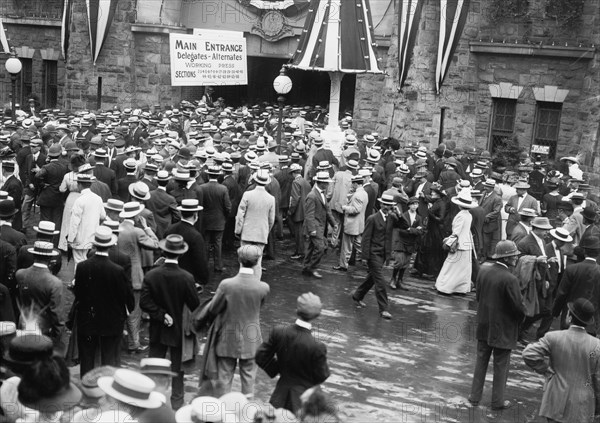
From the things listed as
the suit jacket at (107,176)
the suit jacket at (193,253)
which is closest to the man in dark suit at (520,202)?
the suit jacket at (193,253)

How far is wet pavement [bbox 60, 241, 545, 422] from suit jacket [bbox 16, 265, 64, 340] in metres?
1.46

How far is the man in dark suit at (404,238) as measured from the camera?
537 inches

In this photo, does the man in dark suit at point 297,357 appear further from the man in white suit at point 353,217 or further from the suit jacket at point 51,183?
the suit jacket at point 51,183

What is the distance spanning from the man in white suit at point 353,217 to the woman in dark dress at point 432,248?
110cm

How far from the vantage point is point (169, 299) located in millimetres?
8758

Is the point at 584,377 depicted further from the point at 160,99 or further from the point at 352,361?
the point at 160,99

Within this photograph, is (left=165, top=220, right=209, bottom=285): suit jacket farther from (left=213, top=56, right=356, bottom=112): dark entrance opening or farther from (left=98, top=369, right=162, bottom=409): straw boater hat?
(left=213, top=56, right=356, bottom=112): dark entrance opening

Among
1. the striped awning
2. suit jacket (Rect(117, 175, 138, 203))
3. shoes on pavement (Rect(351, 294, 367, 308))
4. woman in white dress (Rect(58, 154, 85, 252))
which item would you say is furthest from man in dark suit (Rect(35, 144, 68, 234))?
the striped awning

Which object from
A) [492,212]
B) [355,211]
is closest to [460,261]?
[492,212]

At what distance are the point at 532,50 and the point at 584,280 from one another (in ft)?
41.8

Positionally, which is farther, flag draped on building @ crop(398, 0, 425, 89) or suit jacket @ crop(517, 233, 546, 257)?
flag draped on building @ crop(398, 0, 425, 89)

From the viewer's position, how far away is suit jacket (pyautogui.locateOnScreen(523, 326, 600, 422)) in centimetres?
779

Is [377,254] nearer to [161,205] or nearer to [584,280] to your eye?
[584,280]

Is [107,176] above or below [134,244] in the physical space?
above
